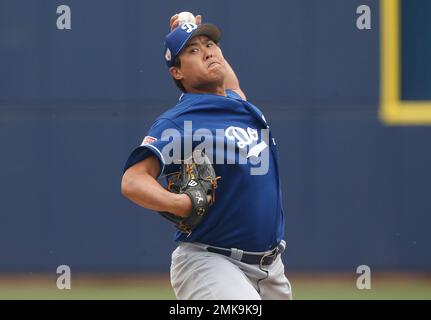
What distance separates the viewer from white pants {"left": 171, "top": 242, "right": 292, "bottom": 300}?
4070mm

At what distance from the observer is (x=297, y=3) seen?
741 centimetres

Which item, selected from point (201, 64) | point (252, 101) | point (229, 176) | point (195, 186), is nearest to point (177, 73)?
point (201, 64)

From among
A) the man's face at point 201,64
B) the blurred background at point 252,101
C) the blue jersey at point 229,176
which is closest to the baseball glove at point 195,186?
the blue jersey at point 229,176

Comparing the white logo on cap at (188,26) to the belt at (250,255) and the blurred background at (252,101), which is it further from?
the blurred background at (252,101)

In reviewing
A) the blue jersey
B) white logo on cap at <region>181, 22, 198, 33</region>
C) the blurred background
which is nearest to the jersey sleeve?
the blue jersey

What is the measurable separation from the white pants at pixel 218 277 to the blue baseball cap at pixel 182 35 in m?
0.78

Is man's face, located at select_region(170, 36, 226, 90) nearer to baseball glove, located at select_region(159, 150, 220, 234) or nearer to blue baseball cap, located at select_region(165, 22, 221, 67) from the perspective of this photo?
blue baseball cap, located at select_region(165, 22, 221, 67)

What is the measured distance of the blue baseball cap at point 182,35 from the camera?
4.33 m

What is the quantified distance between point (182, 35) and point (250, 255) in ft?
3.06

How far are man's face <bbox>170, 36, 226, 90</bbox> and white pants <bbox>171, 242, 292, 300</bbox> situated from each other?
2.18 feet

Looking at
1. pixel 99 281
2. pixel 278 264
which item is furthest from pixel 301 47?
pixel 278 264

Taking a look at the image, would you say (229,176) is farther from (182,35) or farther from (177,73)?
(182,35)

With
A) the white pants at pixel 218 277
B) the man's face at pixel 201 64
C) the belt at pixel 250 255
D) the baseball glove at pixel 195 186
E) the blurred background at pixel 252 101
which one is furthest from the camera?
the blurred background at pixel 252 101

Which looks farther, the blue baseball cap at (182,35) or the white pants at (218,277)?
the blue baseball cap at (182,35)
